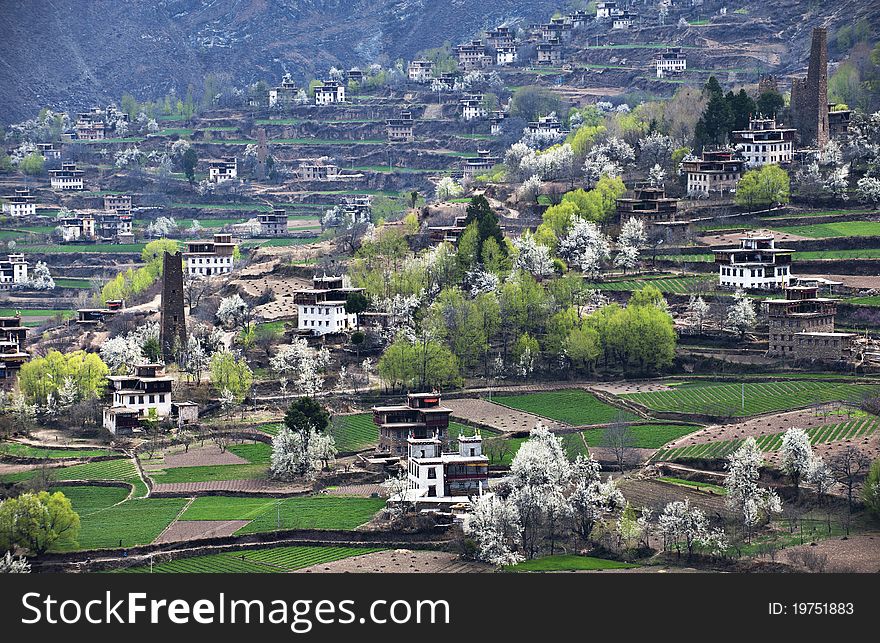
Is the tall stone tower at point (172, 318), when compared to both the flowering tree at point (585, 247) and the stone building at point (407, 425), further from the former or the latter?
the stone building at point (407, 425)

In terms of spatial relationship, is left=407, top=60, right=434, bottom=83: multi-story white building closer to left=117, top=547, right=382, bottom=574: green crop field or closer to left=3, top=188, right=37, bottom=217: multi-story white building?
left=3, top=188, right=37, bottom=217: multi-story white building

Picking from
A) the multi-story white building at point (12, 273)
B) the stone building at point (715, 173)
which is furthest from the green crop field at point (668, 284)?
the multi-story white building at point (12, 273)

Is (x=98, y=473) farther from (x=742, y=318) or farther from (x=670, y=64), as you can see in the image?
(x=670, y=64)

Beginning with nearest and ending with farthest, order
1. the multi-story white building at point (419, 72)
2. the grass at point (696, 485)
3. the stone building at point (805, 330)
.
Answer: the grass at point (696, 485) → the stone building at point (805, 330) → the multi-story white building at point (419, 72)

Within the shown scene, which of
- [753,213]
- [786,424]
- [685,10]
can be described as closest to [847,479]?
[786,424]

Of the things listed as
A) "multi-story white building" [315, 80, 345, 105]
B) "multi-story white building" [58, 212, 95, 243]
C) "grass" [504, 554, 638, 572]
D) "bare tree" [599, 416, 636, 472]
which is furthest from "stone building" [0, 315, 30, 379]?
"multi-story white building" [315, 80, 345, 105]
